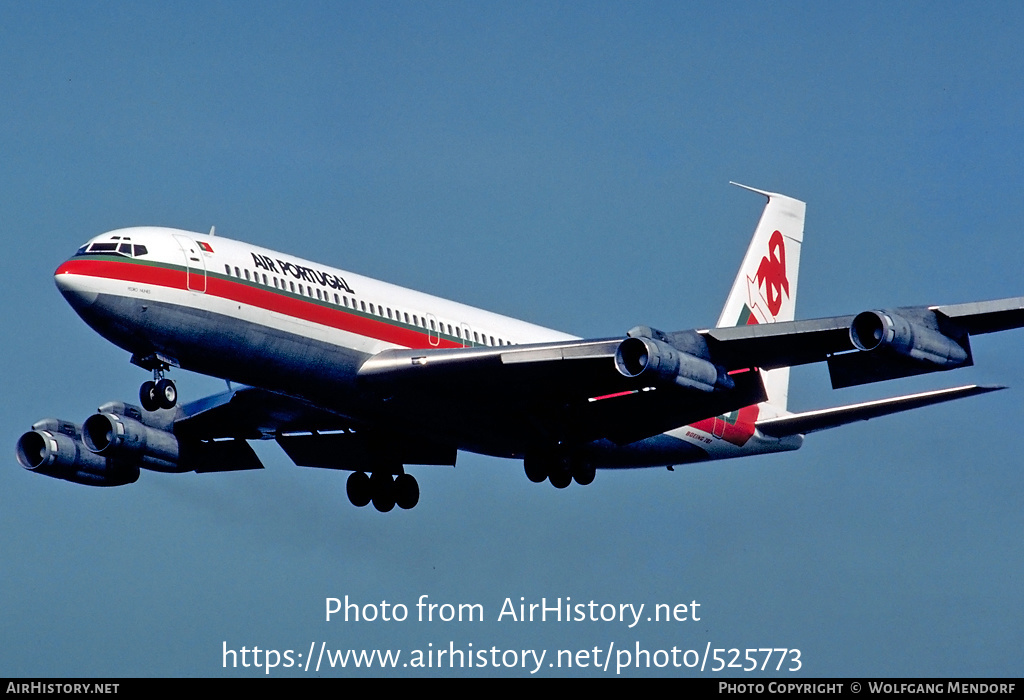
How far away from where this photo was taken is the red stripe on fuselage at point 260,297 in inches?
1649

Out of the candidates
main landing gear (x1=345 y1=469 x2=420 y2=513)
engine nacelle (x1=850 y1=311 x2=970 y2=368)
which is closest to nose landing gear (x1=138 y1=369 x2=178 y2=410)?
main landing gear (x1=345 y1=469 x2=420 y2=513)

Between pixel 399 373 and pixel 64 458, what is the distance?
12774 mm

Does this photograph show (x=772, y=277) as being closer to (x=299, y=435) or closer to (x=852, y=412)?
(x=852, y=412)

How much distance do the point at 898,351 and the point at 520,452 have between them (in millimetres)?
12807

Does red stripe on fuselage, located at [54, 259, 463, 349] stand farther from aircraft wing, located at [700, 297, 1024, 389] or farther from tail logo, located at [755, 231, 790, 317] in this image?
tail logo, located at [755, 231, 790, 317]

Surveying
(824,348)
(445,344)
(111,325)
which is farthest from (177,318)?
(824,348)

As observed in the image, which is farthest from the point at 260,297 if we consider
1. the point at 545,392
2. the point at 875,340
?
the point at 875,340

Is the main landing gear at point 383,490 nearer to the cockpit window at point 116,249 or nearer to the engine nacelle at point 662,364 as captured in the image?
the engine nacelle at point 662,364

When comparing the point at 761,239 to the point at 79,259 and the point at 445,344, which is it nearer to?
the point at 445,344

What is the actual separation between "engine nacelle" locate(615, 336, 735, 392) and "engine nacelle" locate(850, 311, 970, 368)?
406 centimetres

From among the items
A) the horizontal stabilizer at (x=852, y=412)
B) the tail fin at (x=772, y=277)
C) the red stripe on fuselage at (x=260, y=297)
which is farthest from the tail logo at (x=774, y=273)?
the red stripe on fuselage at (x=260, y=297)

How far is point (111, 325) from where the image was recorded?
137 feet

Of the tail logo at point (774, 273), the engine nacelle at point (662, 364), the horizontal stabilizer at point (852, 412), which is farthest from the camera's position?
the tail logo at point (774, 273)

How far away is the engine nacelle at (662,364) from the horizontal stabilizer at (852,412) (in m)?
6.29
